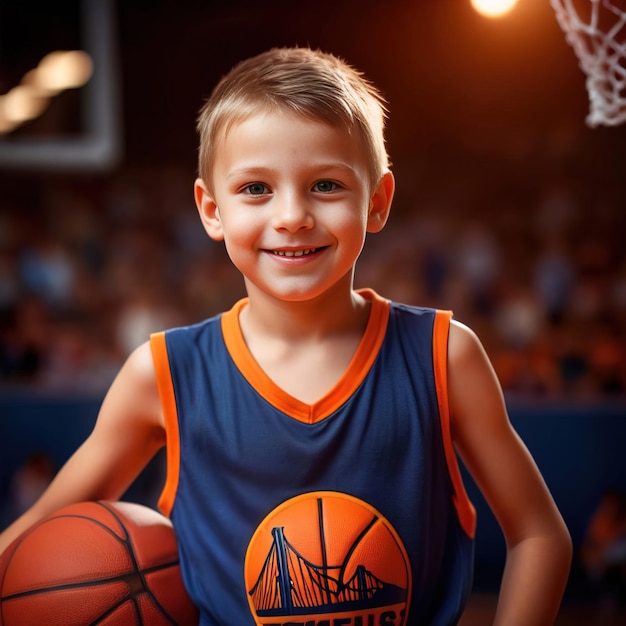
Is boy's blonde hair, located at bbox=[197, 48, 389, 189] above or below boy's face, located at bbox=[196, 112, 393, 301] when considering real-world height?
above

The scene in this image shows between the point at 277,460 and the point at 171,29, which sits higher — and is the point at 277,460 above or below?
below

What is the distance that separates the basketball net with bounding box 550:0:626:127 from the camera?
153 cm

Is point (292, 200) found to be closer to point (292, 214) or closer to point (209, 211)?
point (292, 214)

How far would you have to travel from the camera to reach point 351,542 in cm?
119

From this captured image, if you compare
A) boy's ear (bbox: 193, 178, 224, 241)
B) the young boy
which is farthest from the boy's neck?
boy's ear (bbox: 193, 178, 224, 241)

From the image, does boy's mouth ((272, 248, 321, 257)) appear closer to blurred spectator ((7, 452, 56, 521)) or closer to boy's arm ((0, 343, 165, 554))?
boy's arm ((0, 343, 165, 554))

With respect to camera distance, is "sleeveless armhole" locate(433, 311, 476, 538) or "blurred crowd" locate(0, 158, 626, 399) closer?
"sleeveless armhole" locate(433, 311, 476, 538)

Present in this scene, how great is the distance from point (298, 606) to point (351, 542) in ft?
0.39

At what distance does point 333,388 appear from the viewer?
1.25m

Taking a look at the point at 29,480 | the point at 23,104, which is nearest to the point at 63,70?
the point at 23,104

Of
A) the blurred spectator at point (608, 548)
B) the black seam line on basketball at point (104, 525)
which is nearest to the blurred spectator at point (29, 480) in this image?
the blurred spectator at point (608, 548)

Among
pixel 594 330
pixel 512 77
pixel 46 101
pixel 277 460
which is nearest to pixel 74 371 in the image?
pixel 46 101

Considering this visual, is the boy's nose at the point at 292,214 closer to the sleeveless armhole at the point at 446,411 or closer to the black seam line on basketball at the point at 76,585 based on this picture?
the sleeveless armhole at the point at 446,411

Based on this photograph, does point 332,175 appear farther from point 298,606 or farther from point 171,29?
point 171,29
